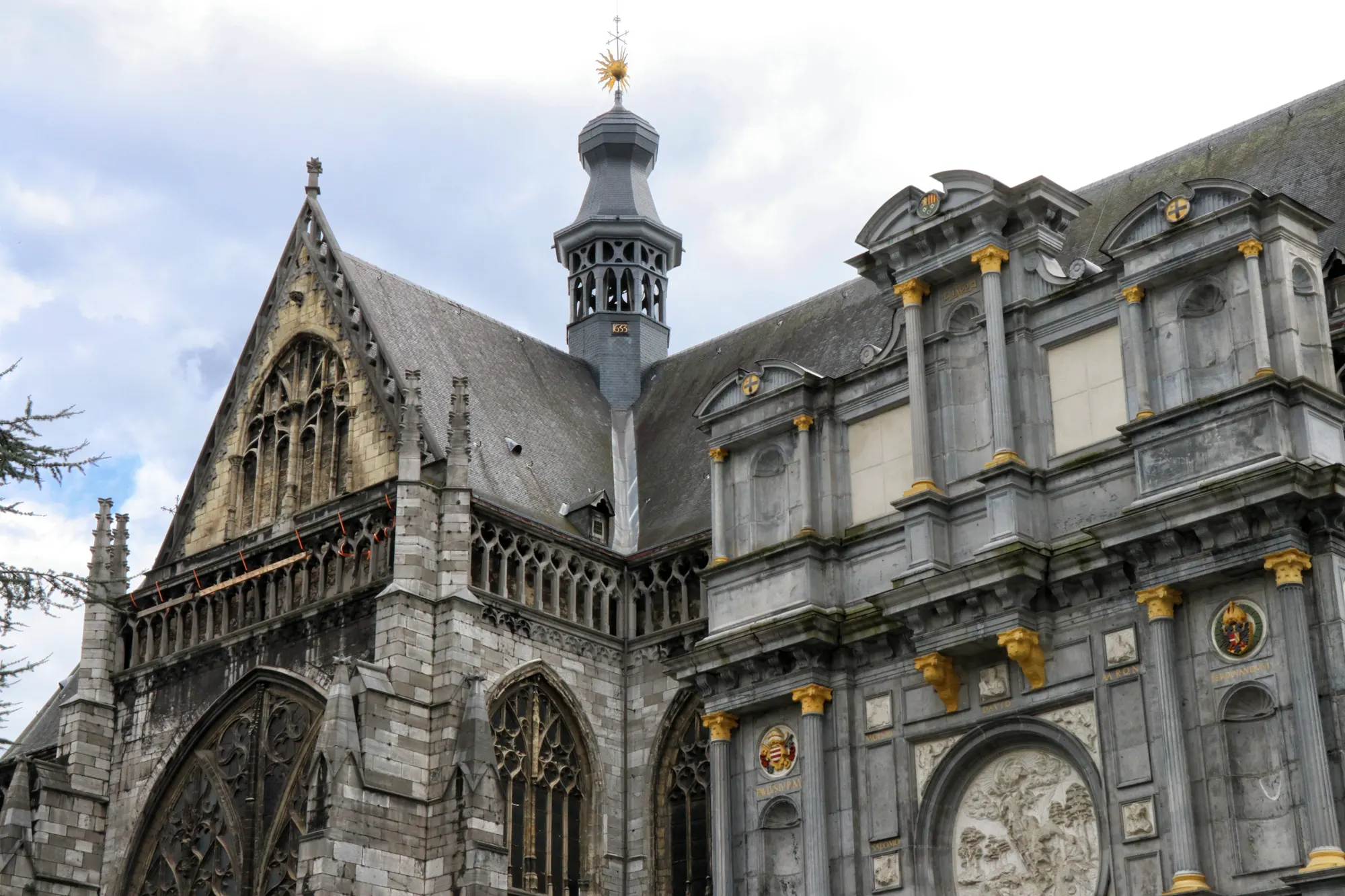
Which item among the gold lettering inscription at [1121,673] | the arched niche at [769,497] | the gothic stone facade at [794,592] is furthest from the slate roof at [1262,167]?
the gold lettering inscription at [1121,673]

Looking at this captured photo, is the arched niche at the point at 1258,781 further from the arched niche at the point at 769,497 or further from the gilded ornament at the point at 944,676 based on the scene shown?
the arched niche at the point at 769,497

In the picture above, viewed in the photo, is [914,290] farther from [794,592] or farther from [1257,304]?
[1257,304]

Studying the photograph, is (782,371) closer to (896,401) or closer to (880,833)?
(896,401)

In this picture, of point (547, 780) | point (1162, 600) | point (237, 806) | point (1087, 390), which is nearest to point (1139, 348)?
point (1087, 390)

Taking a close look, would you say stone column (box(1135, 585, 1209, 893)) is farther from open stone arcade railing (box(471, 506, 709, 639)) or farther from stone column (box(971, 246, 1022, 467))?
open stone arcade railing (box(471, 506, 709, 639))

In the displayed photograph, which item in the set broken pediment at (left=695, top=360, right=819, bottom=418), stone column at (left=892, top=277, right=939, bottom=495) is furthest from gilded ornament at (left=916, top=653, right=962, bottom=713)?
broken pediment at (left=695, top=360, right=819, bottom=418)

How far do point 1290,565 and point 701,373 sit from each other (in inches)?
934

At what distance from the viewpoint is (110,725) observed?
4156cm

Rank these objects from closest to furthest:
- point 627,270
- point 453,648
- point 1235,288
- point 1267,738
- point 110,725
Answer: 1. point 1267,738
2. point 1235,288
3. point 453,648
4. point 110,725
5. point 627,270

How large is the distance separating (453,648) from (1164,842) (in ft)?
50.8

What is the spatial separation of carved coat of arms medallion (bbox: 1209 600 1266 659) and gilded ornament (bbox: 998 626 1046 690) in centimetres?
246

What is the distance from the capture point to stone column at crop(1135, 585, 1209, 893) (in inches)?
930

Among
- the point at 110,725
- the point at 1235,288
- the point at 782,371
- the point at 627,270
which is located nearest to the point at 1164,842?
the point at 1235,288

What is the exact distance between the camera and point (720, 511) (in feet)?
101
